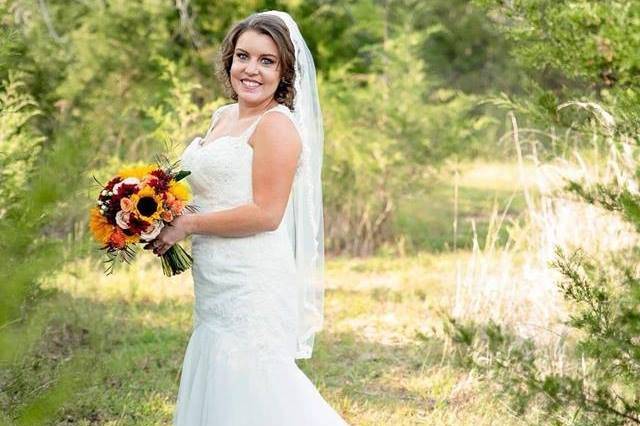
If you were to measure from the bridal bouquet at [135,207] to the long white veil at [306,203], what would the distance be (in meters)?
0.55

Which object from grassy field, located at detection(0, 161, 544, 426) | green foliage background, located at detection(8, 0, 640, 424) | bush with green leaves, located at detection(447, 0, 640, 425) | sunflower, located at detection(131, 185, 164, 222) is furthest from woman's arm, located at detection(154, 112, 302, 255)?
green foliage background, located at detection(8, 0, 640, 424)

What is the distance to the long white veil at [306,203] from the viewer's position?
4246 mm

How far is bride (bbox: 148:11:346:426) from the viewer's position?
3.96 metres

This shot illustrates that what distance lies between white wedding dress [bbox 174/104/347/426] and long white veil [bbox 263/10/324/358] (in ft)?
0.68

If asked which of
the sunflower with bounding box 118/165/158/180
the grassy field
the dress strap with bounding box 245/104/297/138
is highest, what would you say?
the dress strap with bounding box 245/104/297/138

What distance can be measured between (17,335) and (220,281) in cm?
227

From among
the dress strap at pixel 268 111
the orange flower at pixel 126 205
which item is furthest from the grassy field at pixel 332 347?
the dress strap at pixel 268 111

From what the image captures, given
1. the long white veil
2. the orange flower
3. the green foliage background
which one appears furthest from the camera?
the green foliage background

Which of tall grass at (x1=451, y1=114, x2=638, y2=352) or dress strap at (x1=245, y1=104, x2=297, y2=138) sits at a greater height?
dress strap at (x1=245, y1=104, x2=297, y2=138)

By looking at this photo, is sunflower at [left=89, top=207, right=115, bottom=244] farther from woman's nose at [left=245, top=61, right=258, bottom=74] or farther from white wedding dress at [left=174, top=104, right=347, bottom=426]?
woman's nose at [left=245, top=61, right=258, bottom=74]

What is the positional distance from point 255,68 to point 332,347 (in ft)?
14.5

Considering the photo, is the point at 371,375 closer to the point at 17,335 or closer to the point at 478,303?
the point at 478,303

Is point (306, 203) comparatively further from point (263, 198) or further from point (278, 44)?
point (278, 44)

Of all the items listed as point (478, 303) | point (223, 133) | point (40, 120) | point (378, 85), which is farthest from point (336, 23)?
point (223, 133)
